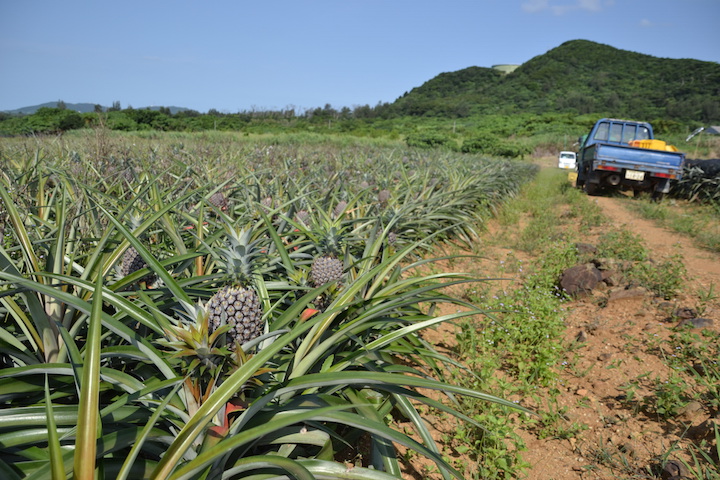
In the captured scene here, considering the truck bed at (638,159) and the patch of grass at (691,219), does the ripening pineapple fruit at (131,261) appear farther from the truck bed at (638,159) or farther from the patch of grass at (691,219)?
the truck bed at (638,159)

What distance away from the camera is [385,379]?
1050 millimetres

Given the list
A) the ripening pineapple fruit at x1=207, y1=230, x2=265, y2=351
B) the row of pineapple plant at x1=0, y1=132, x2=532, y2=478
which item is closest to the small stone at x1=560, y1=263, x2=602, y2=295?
the row of pineapple plant at x1=0, y1=132, x2=532, y2=478

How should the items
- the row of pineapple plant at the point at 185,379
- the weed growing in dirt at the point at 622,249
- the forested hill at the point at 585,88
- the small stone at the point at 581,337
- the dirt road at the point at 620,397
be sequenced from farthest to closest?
the forested hill at the point at 585,88, the weed growing in dirt at the point at 622,249, the small stone at the point at 581,337, the dirt road at the point at 620,397, the row of pineapple plant at the point at 185,379

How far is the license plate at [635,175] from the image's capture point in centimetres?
A: 887

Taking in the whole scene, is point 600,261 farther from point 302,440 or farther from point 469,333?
point 302,440

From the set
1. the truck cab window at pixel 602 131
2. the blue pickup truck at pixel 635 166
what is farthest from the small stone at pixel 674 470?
the truck cab window at pixel 602 131

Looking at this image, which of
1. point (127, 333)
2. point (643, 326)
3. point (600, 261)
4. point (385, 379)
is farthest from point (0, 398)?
point (600, 261)

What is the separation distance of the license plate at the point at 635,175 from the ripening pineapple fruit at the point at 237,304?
1008 cm

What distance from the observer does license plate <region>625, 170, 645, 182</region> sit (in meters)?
8.87

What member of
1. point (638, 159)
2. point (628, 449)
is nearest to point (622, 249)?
point (628, 449)

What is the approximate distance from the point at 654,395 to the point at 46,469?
2598mm

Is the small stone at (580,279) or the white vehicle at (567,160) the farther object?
the white vehicle at (567,160)

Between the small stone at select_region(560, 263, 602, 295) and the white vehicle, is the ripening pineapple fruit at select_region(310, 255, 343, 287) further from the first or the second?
the white vehicle

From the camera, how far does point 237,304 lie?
1.09 metres
